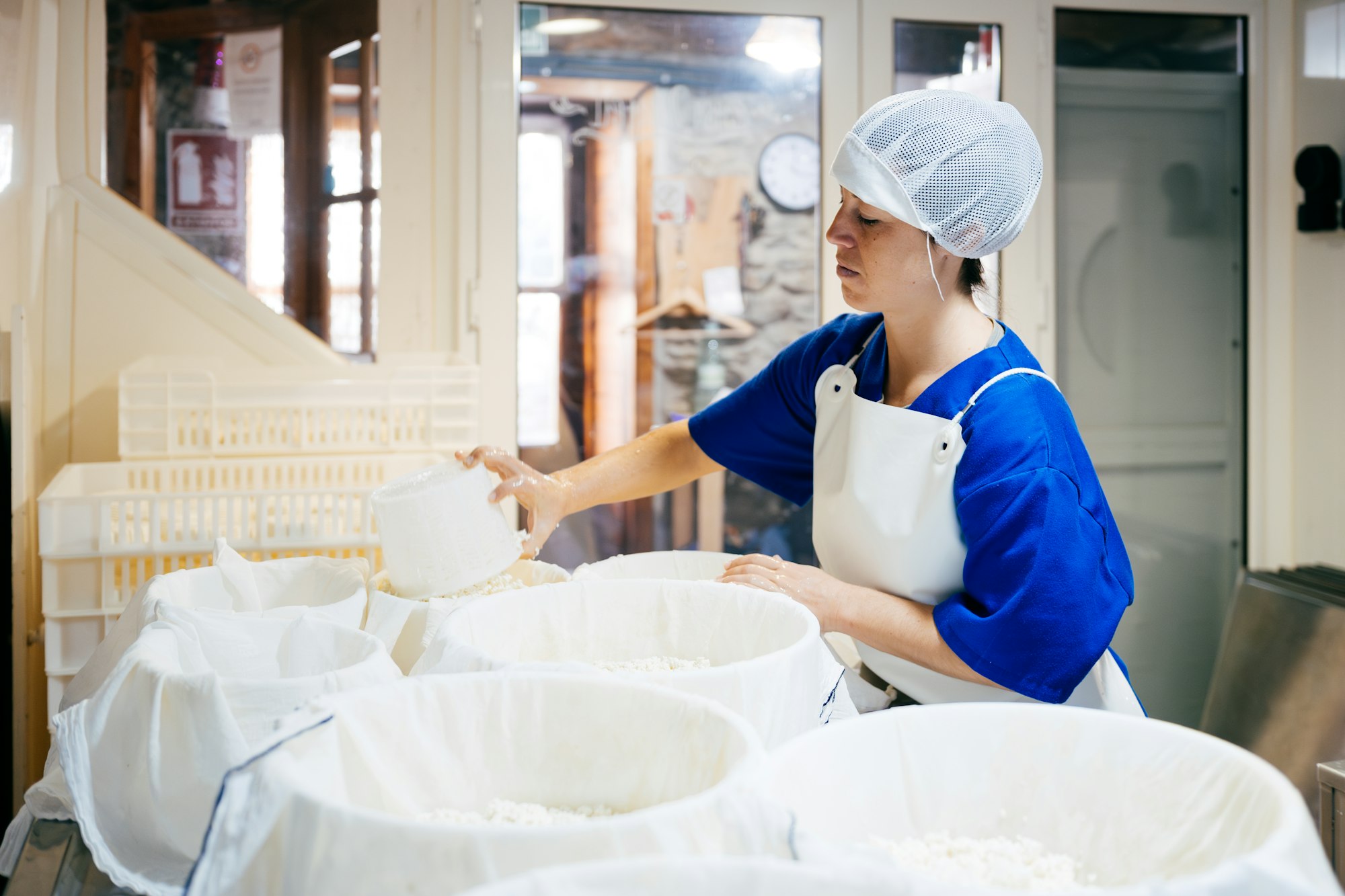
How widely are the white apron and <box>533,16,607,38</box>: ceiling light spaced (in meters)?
1.74

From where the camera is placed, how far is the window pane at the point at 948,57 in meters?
2.95

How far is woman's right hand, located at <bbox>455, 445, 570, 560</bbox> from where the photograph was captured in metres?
1.52

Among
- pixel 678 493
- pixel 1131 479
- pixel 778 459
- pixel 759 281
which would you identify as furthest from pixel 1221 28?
pixel 778 459

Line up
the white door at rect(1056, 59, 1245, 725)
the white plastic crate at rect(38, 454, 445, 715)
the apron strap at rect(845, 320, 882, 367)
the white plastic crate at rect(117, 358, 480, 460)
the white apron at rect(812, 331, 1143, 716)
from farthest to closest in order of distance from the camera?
1. the white door at rect(1056, 59, 1245, 725)
2. the white plastic crate at rect(117, 358, 480, 460)
3. the white plastic crate at rect(38, 454, 445, 715)
4. the apron strap at rect(845, 320, 882, 367)
5. the white apron at rect(812, 331, 1143, 716)

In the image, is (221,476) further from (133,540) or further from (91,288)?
(91,288)

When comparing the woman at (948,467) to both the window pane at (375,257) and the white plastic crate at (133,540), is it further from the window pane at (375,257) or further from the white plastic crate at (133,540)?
the window pane at (375,257)

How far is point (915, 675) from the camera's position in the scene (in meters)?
1.35

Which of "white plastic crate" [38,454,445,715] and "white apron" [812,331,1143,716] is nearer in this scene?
"white apron" [812,331,1143,716]

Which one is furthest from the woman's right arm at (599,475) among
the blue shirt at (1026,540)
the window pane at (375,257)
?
the window pane at (375,257)

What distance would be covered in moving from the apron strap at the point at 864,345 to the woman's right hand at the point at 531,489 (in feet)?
1.48

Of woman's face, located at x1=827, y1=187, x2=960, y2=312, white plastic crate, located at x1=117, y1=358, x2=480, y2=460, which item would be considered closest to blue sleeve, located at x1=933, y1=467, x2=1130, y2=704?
woman's face, located at x1=827, y1=187, x2=960, y2=312

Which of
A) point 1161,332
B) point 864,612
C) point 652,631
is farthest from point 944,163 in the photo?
point 1161,332

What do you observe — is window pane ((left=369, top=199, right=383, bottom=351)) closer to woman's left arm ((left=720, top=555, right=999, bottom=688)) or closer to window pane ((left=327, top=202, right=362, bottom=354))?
window pane ((left=327, top=202, right=362, bottom=354))

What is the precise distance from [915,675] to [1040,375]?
0.39 meters
